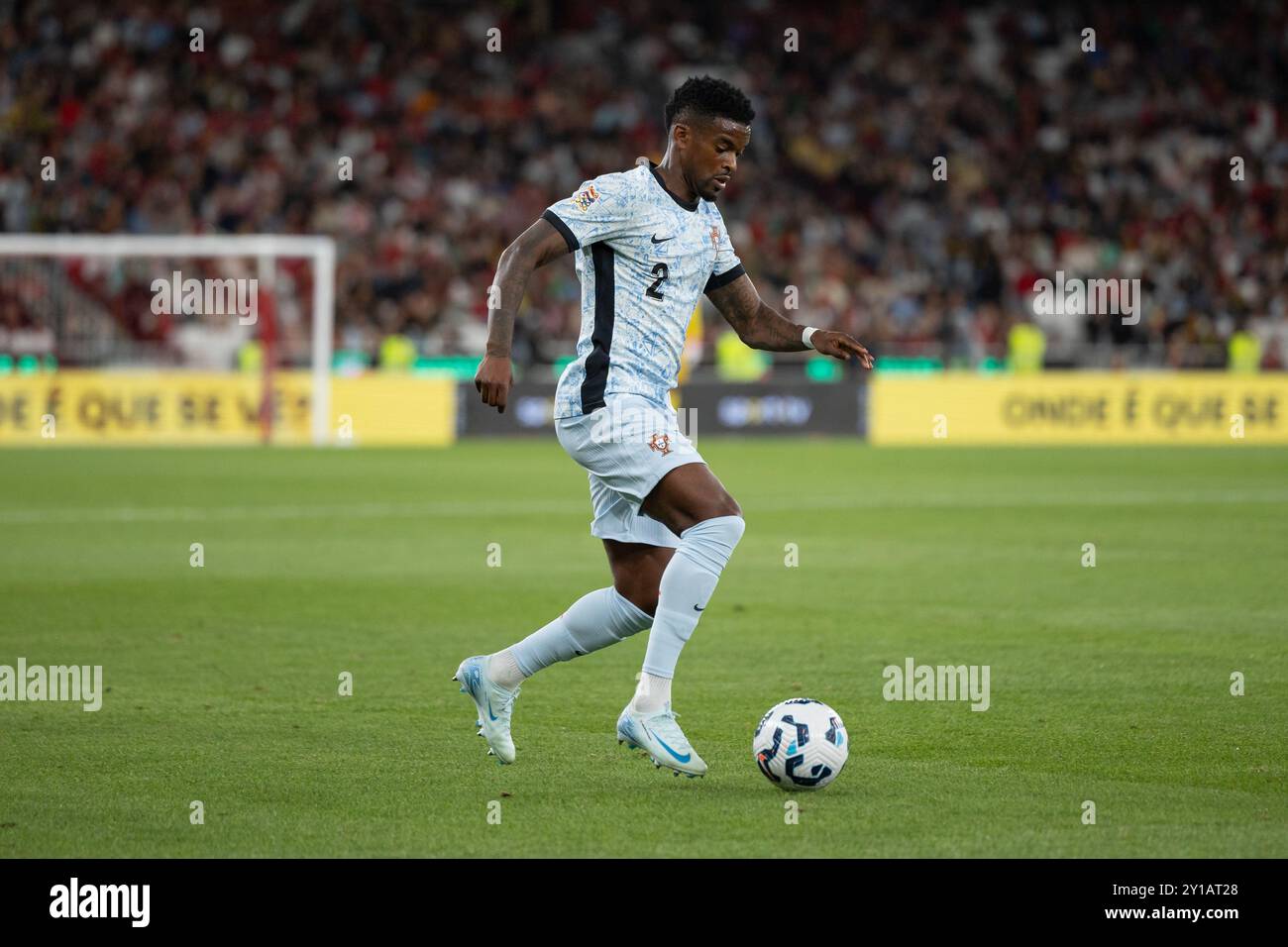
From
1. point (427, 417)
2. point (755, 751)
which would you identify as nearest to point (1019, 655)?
point (755, 751)

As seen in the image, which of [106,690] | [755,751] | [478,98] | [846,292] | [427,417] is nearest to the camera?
[755,751]

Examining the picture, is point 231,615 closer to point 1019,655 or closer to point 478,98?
point 1019,655

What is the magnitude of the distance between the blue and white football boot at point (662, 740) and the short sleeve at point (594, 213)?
60.2 inches

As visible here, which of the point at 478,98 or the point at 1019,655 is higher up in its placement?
the point at 478,98

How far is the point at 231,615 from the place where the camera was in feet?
34.0

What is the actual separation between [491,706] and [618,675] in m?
2.27

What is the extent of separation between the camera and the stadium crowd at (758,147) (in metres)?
31.1

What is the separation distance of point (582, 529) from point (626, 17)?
22606 millimetres

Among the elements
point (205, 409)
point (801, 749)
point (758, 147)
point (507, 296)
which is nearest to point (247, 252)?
point (205, 409)

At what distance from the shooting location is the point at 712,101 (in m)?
6.26

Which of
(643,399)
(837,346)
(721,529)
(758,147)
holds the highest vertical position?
(758,147)

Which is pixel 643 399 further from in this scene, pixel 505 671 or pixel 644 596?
pixel 505 671

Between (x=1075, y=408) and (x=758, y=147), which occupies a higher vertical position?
(x=758, y=147)
